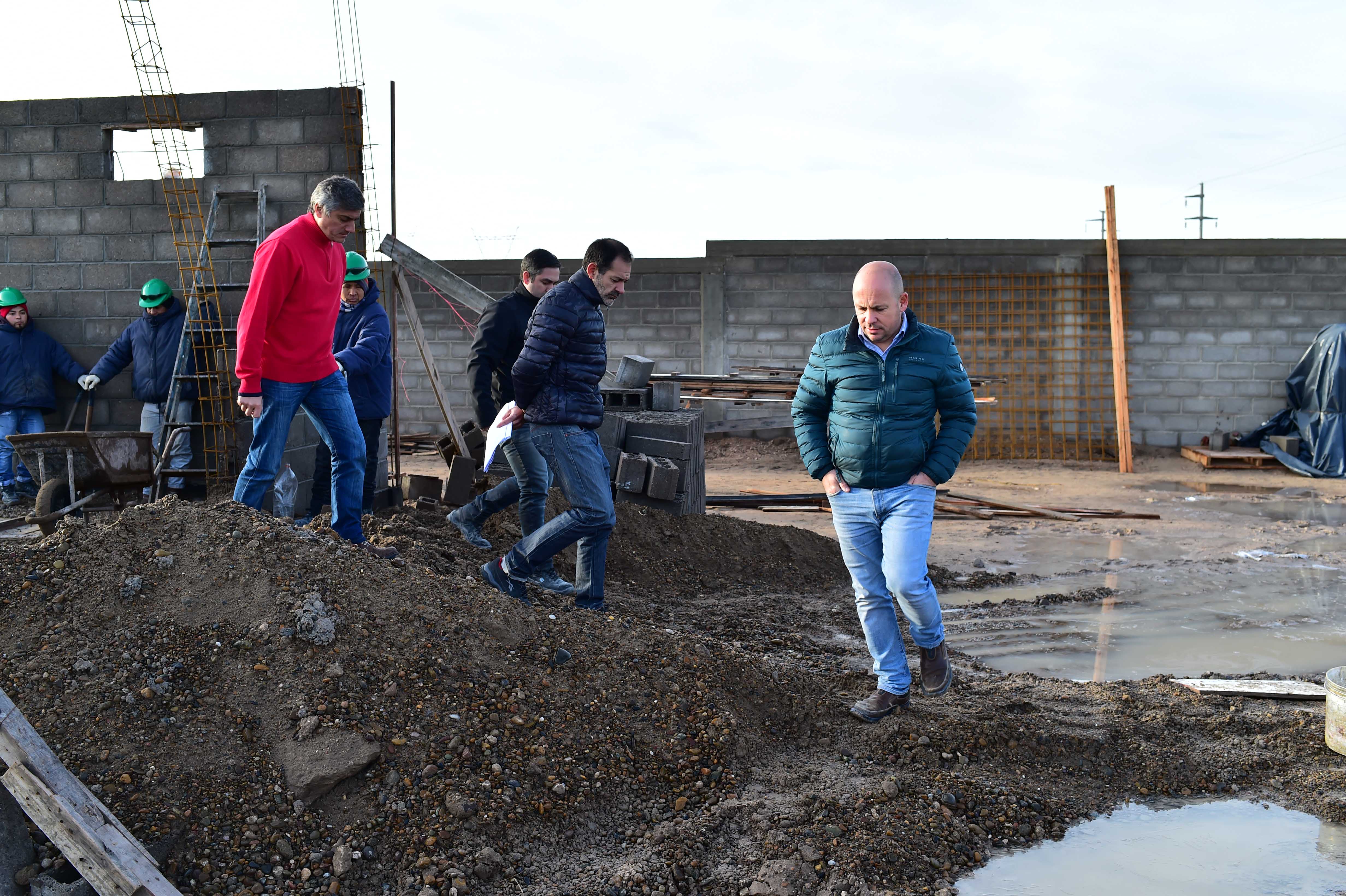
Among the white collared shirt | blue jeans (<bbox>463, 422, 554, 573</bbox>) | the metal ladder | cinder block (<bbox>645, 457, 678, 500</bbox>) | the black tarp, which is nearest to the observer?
the white collared shirt

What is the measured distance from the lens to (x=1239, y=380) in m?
12.6

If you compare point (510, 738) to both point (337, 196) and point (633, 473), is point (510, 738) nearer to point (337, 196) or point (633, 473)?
point (337, 196)

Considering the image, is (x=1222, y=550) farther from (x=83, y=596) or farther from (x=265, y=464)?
(x=83, y=596)

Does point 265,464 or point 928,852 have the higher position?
point 265,464

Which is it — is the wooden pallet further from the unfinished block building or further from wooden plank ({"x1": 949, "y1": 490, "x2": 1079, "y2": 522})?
wooden plank ({"x1": 949, "y1": 490, "x2": 1079, "y2": 522})

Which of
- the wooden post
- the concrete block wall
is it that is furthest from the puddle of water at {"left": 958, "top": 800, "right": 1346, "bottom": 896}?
the wooden post

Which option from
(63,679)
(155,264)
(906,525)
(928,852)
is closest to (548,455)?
(906,525)

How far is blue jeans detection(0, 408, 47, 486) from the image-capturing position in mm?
8227

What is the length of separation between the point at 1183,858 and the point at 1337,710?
1034 millimetres

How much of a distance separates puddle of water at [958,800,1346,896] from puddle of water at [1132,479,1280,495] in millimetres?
8162

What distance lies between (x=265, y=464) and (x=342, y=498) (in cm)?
48

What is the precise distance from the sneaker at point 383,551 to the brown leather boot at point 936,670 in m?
2.30

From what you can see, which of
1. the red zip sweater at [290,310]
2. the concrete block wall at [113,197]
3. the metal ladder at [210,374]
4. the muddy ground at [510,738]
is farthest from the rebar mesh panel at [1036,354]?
the red zip sweater at [290,310]

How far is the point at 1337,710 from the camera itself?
3471mm
